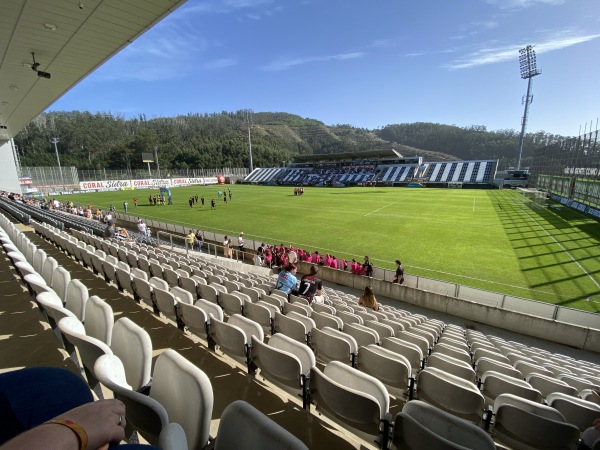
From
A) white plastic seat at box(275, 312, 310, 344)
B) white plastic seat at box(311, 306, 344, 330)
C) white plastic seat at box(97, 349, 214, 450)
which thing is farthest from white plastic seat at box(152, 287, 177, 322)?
white plastic seat at box(97, 349, 214, 450)

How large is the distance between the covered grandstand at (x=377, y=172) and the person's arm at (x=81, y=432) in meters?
66.6

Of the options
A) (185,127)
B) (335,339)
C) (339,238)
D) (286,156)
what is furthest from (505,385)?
(185,127)

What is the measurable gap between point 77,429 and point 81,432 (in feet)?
0.06

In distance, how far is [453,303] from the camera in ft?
32.5

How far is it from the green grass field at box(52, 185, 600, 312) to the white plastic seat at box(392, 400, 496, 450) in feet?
40.4

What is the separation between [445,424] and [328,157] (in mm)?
81092

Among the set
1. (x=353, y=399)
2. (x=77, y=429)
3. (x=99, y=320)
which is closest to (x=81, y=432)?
(x=77, y=429)

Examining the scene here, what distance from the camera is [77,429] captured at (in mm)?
976

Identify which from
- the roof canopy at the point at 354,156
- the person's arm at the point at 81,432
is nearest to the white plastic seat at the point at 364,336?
the person's arm at the point at 81,432

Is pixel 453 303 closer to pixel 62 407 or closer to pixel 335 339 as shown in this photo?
pixel 335 339

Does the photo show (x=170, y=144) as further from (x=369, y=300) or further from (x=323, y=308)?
(x=323, y=308)

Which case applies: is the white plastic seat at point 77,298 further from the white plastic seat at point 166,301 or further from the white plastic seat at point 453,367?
the white plastic seat at point 453,367

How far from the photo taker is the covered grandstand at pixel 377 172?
62256 millimetres

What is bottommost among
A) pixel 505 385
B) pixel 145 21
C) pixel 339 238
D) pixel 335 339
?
pixel 339 238
